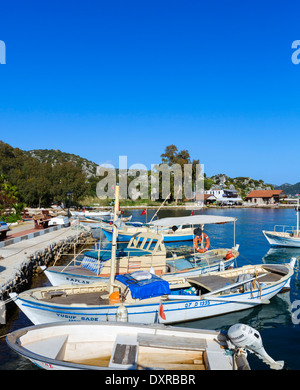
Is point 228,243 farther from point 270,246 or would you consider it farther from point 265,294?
→ point 265,294

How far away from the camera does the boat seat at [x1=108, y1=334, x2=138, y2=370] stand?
8093 millimetres

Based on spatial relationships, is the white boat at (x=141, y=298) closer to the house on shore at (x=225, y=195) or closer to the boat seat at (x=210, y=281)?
the boat seat at (x=210, y=281)

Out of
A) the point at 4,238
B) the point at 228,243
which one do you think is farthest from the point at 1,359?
the point at 228,243

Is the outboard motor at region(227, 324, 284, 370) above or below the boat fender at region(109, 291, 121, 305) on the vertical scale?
Answer: above

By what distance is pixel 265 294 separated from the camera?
55.8 ft

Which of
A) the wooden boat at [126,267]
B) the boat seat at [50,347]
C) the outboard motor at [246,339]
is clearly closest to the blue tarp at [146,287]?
the wooden boat at [126,267]

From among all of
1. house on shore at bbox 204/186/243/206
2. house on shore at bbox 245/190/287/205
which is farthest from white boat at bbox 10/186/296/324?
house on shore at bbox 245/190/287/205

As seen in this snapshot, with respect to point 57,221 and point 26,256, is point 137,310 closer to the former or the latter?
point 26,256

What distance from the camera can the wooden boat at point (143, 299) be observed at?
1298 cm

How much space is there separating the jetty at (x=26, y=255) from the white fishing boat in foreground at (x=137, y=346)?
484 centimetres

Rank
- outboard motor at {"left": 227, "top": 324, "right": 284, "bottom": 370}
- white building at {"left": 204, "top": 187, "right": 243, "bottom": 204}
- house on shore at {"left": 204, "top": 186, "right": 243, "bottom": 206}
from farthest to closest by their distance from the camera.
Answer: white building at {"left": 204, "top": 187, "right": 243, "bottom": 204}
house on shore at {"left": 204, "top": 186, "right": 243, "bottom": 206}
outboard motor at {"left": 227, "top": 324, "right": 284, "bottom": 370}

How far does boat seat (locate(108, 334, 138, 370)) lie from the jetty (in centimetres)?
667

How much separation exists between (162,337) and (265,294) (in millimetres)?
9821
